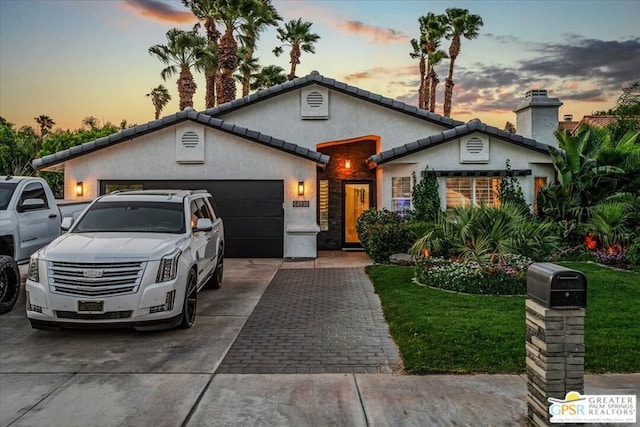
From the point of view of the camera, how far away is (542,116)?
17.8 m

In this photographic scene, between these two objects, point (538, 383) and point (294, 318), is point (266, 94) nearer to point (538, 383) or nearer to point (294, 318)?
point (294, 318)

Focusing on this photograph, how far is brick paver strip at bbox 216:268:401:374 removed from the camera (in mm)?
5695

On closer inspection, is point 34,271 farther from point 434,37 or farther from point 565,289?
point 434,37

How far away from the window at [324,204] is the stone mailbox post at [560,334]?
13639mm

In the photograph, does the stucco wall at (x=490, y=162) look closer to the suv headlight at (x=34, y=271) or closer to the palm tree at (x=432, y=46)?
the suv headlight at (x=34, y=271)

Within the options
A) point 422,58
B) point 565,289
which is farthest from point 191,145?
point 422,58

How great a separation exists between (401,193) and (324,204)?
3.05 m

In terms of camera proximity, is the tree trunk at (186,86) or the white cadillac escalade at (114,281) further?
the tree trunk at (186,86)

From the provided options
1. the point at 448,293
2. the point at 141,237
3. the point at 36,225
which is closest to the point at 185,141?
the point at 36,225

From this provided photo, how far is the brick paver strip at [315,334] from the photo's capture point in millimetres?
5695

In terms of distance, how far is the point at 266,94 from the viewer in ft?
54.6

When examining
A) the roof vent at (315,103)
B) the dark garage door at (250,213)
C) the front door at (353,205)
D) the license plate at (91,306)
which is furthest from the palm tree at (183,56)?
the license plate at (91,306)

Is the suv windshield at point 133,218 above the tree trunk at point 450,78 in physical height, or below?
below

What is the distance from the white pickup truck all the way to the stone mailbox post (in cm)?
816
